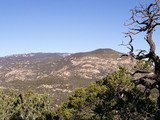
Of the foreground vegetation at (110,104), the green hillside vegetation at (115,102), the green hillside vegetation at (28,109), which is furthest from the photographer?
the green hillside vegetation at (28,109)

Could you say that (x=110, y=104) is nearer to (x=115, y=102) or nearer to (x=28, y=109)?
(x=115, y=102)

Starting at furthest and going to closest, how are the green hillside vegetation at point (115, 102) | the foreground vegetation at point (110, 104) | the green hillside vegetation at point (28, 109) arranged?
the green hillside vegetation at point (28, 109) → the foreground vegetation at point (110, 104) → the green hillside vegetation at point (115, 102)

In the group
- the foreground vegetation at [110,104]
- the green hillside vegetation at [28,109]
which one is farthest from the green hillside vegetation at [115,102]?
the green hillside vegetation at [28,109]

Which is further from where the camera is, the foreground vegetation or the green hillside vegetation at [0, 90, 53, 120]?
the green hillside vegetation at [0, 90, 53, 120]

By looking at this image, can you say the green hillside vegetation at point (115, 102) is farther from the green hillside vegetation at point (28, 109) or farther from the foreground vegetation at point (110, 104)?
the green hillside vegetation at point (28, 109)

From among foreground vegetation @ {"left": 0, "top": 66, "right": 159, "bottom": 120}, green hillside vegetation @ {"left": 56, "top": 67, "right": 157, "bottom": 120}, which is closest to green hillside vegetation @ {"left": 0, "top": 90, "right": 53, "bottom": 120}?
foreground vegetation @ {"left": 0, "top": 66, "right": 159, "bottom": 120}

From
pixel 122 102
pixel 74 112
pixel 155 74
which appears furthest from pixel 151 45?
pixel 74 112

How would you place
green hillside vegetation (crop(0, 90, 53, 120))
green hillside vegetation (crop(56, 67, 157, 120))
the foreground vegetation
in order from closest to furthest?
green hillside vegetation (crop(56, 67, 157, 120)), the foreground vegetation, green hillside vegetation (crop(0, 90, 53, 120))

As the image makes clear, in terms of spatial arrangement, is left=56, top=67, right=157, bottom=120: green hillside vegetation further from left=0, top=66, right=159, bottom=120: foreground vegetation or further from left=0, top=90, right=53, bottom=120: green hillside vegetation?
left=0, top=90, right=53, bottom=120: green hillside vegetation

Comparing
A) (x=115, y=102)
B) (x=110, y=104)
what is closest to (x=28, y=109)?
(x=110, y=104)

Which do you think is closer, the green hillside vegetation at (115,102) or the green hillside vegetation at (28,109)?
the green hillside vegetation at (115,102)

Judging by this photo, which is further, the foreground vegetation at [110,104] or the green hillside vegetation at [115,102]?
the foreground vegetation at [110,104]

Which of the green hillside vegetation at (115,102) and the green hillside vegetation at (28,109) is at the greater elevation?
the green hillside vegetation at (115,102)

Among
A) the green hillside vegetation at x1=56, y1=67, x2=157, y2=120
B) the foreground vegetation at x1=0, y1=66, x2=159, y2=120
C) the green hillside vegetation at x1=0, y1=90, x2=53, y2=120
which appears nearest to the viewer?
the green hillside vegetation at x1=56, y1=67, x2=157, y2=120
